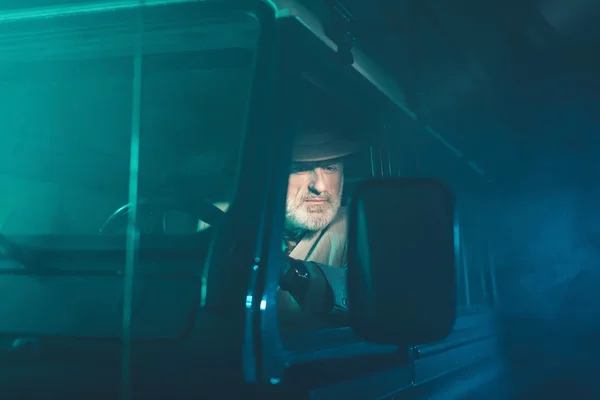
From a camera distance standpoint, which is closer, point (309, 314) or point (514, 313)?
point (309, 314)

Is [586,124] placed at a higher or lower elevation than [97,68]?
higher

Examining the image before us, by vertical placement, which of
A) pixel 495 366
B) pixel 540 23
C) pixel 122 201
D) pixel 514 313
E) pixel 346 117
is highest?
pixel 540 23

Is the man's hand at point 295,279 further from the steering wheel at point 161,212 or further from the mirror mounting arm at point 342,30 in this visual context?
the mirror mounting arm at point 342,30

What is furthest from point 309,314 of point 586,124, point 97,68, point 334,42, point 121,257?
point 586,124

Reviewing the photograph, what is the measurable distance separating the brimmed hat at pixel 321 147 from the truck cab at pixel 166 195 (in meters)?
0.21

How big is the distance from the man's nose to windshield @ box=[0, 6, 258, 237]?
1.09 metres

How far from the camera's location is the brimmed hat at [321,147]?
7.64ft

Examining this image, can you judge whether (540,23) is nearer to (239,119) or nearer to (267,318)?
(239,119)

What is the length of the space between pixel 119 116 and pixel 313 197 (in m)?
1.27

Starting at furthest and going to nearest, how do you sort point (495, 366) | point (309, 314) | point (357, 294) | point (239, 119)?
point (495, 366) < point (309, 314) < point (239, 119) < point (357, 294)

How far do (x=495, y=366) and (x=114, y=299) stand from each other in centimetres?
308

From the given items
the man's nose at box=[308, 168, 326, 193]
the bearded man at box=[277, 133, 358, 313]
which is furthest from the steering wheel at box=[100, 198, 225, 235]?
the man's nose at box=[308, 168, 326, 193]

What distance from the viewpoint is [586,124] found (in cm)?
518

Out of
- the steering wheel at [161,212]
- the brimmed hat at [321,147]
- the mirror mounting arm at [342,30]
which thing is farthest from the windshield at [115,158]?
the brimmed hat at [321,147]
